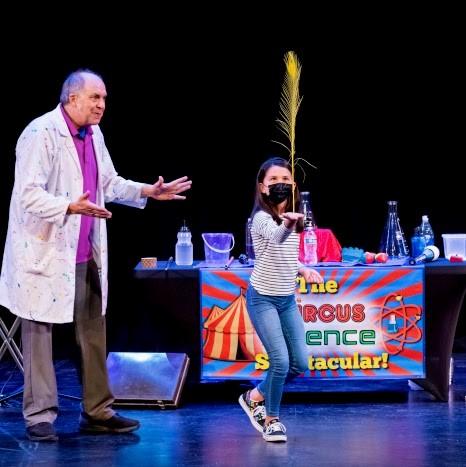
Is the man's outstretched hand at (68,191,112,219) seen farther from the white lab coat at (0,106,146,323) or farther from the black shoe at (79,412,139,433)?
the black shoe at (79,412,139,433)

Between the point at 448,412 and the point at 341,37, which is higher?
the point at 341,37

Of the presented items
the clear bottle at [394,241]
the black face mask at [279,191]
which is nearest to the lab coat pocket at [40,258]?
the black face mask at [279,191]

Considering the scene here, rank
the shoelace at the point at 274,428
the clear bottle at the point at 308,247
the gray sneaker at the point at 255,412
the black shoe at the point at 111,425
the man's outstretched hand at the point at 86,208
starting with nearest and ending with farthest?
the man's outstretched hand at the point at 86,208
the shoelace at the point at 274,428
the gray sneaker at the point at 255,412
the black shoe at the point at 111,425
the clear bottle at the point at 308,247

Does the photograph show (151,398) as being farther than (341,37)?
No

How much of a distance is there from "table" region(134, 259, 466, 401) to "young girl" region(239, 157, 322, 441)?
911mm

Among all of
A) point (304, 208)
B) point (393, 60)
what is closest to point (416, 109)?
point (393, 60)

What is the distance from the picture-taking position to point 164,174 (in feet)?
21.1

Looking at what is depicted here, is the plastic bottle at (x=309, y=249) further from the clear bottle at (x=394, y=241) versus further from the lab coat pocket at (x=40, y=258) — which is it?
the lab coat pocket at (x=40, y=258)

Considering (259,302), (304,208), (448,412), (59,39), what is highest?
(59,39)

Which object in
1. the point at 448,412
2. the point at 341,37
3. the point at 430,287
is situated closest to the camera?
the point at 448,412

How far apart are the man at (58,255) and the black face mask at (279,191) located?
0.77 m

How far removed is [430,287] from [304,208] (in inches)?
31.8

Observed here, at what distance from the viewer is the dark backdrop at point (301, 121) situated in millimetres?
6250

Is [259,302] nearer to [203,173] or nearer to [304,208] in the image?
[304,208]
